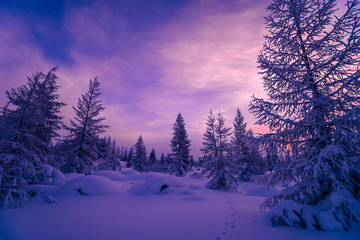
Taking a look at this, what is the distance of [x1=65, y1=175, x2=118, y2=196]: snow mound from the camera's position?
27.5ft

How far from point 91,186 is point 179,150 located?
63.0 ft

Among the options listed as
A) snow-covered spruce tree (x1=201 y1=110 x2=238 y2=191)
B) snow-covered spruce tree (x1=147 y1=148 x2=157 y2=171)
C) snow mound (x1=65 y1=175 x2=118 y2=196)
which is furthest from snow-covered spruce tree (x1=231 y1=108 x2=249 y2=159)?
snow-covered spruce tree (x1=147 y1=148 x2=157 y2=171)

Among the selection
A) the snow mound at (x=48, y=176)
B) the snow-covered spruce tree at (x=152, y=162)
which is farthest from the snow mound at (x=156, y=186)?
the snow-covered spruce tree at (x=152, y=162)

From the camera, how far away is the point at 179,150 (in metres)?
27.0

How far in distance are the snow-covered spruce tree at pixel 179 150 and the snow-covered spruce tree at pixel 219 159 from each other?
9.95 m

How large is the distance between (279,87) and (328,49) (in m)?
2.08

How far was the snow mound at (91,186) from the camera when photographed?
838 centimetres

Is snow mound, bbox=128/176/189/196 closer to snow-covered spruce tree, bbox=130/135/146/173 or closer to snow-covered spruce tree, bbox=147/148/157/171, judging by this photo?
snow-covered spruce tree, bbox=130/135/146/173

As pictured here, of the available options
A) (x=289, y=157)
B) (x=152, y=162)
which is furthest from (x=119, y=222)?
(x=152, y=162)

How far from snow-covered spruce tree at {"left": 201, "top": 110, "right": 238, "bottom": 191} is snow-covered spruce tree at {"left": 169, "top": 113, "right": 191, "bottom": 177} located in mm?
9949

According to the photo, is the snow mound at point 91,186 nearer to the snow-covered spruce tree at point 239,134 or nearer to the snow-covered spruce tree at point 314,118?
the snow-covered spruce tree at point 314,118

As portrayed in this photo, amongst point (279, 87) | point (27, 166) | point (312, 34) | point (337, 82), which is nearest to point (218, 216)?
point (279, 87)

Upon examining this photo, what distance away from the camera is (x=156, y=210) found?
6191 mm

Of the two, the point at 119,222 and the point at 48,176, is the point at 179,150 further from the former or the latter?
the point at 119,222
